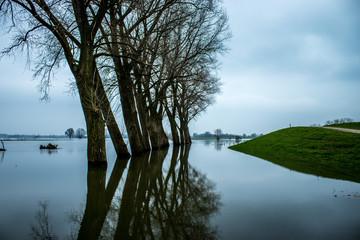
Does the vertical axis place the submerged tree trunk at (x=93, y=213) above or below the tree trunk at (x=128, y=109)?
below

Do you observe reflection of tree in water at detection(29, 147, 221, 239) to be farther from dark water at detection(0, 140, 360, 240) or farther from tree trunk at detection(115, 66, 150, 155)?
tree trunk at detection(115, 66, 150, 155)

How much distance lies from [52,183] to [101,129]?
3.05m

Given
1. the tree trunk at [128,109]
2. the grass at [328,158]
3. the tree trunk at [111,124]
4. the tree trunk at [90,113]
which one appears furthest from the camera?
the tree trunk at [128,109]

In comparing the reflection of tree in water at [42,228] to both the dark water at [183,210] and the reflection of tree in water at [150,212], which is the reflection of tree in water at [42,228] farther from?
the reflection of tree in water at [150,212]

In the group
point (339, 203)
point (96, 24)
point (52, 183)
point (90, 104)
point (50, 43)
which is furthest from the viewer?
point (50, 43)

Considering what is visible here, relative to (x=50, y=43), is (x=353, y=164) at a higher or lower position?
lower

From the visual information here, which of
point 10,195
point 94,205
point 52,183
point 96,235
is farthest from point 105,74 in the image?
point 96,235

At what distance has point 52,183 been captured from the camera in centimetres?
565

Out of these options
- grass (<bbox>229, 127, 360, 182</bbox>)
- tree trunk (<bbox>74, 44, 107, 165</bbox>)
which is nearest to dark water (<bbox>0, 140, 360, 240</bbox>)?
grass (<bbox>229, 127, 360, 182</bbox>)

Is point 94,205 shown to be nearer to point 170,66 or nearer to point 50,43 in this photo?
point 50,43

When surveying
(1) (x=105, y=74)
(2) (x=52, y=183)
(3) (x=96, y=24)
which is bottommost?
(2) (x=52, y=183)

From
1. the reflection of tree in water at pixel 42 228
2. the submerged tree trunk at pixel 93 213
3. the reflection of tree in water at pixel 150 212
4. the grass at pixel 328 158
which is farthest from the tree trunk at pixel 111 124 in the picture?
the grass at pixel 328 158

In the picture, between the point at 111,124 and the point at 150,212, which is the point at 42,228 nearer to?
the point at 150,212

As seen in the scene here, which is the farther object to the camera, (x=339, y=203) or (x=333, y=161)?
(x=333, y=161)
